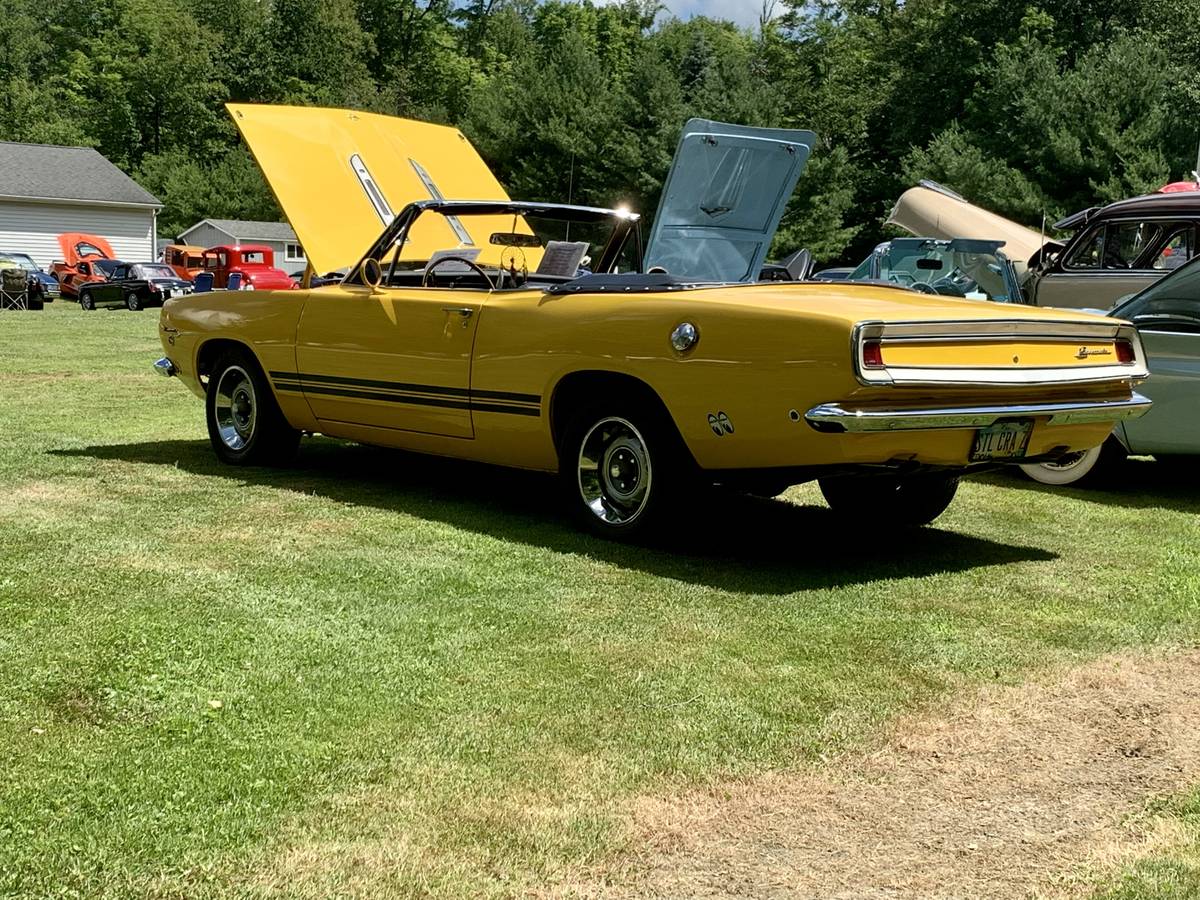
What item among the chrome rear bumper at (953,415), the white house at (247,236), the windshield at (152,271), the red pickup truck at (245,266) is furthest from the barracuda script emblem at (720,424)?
the white house at (247,236)

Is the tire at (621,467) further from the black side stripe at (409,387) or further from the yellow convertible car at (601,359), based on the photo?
the black side stripe at (409,387)

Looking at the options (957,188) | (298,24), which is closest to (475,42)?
(298,24)

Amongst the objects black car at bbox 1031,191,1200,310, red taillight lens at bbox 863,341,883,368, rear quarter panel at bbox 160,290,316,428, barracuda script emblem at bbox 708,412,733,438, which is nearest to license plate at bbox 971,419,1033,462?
red taillight lens at bbox 863,341,883,368

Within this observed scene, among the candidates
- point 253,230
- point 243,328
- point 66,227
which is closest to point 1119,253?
point 243,328

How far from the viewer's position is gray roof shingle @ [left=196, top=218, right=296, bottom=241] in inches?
2566

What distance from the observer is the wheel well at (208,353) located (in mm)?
8219

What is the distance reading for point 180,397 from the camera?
1219 centimetres

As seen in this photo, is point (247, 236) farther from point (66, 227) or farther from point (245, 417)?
point (245, 417)

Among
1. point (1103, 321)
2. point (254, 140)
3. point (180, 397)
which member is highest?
point (254, 140)

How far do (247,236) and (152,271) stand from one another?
27.6 meters

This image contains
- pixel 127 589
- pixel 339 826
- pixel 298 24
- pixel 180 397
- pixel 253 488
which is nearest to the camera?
pixel 339 826

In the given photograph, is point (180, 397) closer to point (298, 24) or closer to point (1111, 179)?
point (1111, 179)

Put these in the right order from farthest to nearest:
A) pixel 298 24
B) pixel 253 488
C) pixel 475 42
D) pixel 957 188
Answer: pixel 475 42, pixel 298 24, pixel 957 188, pixel 253 488

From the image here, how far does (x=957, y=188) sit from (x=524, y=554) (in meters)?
40.2
